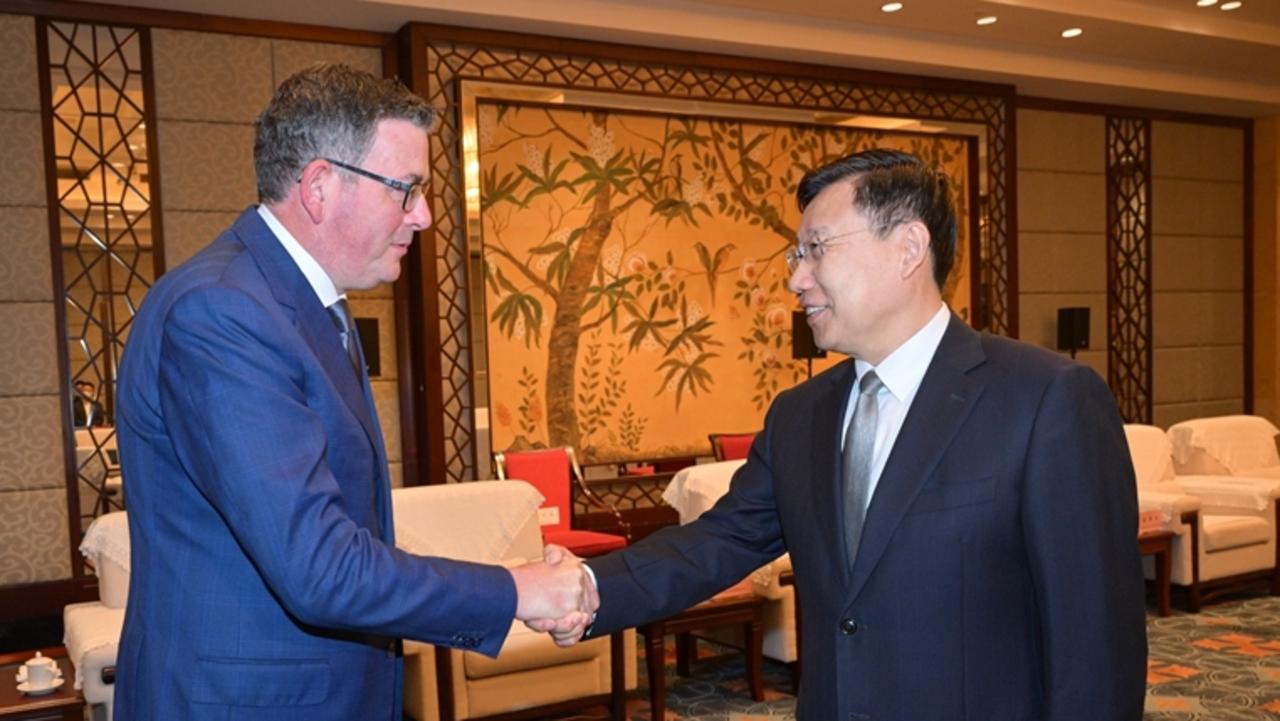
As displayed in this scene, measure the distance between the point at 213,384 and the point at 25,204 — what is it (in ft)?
17.6

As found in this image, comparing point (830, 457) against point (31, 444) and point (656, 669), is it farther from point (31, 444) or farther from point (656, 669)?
point (31, 444)

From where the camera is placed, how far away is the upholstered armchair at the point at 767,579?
513 cm

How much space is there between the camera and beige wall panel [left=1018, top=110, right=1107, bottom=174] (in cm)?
948

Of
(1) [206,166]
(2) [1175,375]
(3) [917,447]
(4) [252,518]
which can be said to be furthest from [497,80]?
(2) [1175,375]

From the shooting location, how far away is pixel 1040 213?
956 centimetres

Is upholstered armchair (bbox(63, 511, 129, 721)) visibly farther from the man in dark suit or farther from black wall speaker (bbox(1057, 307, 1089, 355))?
black wall speaker (bbox(1057, 307, 1089, 355))

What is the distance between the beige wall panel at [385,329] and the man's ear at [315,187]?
5.26 meters

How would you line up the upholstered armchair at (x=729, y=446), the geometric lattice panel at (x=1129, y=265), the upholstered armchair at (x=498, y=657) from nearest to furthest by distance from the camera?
the upholstered armchair at (x=498, y=657) → the upholstered armchair at (x=729, y=446) → the geometric lattice panel at (x=1129, y=265)

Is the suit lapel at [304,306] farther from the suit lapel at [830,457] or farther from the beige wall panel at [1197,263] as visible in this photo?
the beige wall panel at [1197,263]

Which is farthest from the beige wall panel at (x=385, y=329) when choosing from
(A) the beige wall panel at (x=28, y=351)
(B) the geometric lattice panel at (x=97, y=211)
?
(A) the beige wall panel at (x=28, y=351)

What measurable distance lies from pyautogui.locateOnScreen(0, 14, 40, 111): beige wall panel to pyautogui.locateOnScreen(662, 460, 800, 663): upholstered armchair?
4.11 m

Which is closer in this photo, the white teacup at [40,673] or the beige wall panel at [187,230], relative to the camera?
the white teacup at [40,673]

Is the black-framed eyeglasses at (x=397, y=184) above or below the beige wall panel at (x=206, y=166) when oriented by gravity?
below

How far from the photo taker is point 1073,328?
9.02m
